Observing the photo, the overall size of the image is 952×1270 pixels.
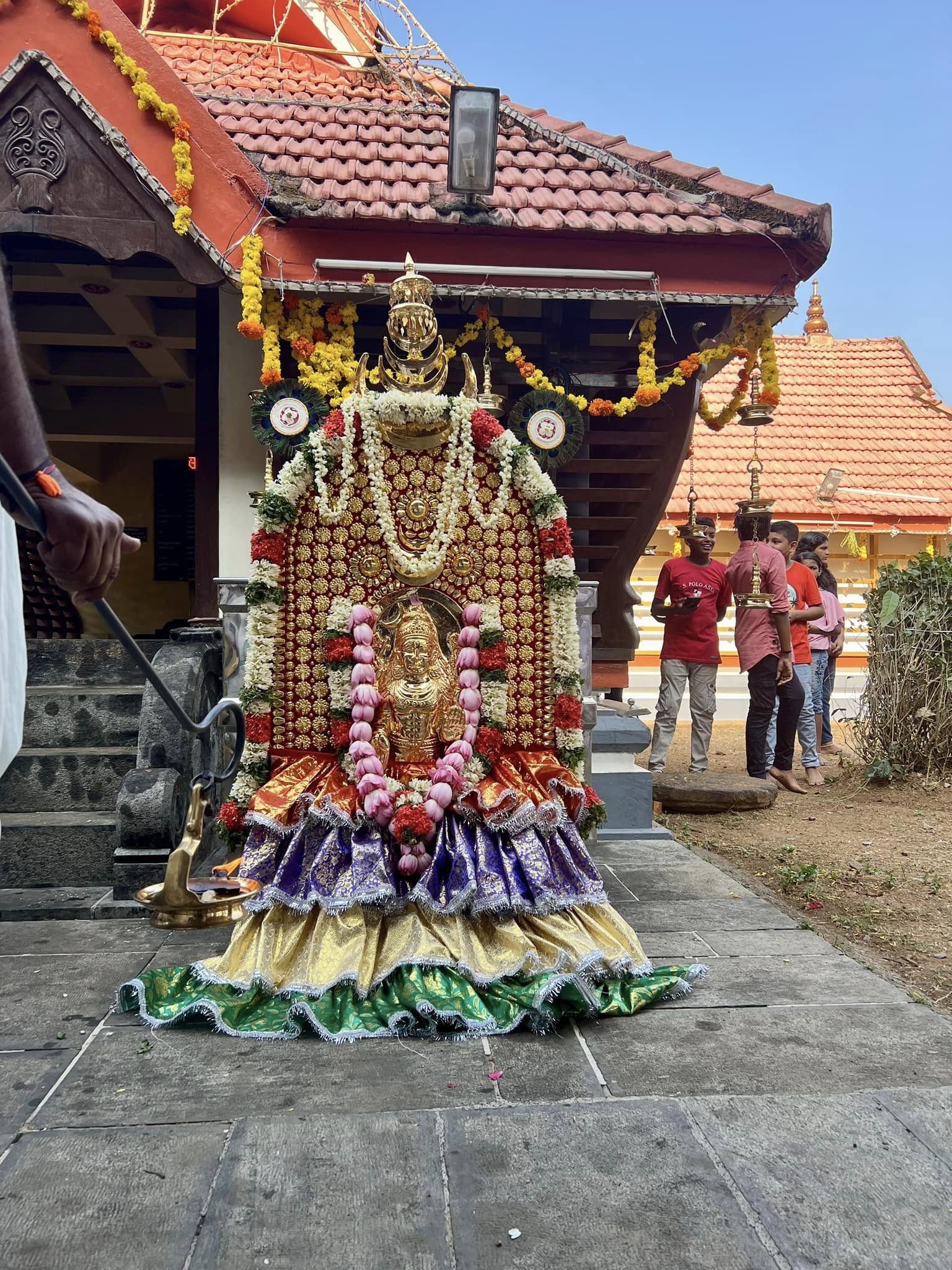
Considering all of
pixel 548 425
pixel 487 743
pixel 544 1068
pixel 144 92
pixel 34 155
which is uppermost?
pixel 144 92

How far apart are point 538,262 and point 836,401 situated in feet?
42.0

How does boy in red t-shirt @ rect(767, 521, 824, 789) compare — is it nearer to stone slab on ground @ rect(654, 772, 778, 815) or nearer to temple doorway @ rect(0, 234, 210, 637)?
stone slab on ground @ rect(654, 772, 778, 815)

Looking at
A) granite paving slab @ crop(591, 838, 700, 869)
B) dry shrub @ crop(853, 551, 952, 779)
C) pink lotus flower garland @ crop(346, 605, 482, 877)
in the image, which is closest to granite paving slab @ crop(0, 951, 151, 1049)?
pink lotus flower garland @ crop(346, 605, 482, 877)

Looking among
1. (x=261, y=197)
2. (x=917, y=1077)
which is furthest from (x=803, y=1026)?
(x=261, y=197)

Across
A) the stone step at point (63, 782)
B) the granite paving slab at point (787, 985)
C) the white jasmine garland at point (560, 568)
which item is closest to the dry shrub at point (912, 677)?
the granite paving slab at point (787, 985)

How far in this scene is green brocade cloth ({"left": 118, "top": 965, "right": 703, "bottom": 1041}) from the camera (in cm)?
298

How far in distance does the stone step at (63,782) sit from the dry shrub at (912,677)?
19.6 feet

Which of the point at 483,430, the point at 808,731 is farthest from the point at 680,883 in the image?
the point at 808,731

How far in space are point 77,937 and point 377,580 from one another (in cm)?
200

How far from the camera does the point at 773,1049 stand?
9.39 ft

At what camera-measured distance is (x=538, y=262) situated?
615 centimetres

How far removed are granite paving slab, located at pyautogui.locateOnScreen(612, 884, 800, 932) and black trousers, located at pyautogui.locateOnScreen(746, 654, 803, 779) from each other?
3169 millimetres

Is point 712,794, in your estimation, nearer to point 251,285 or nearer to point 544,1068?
point 544,1068

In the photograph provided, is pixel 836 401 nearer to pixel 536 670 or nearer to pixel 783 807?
pixel 783 807
